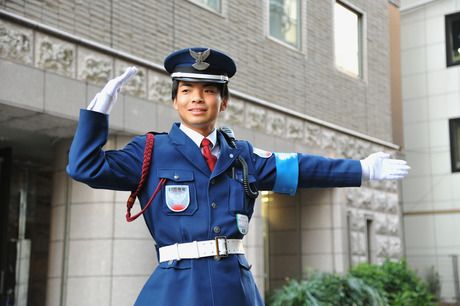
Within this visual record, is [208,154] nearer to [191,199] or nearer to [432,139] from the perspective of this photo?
[191,199]

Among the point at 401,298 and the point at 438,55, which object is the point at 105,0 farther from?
the point at 438,55

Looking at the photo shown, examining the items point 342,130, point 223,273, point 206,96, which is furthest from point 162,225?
point 342,130

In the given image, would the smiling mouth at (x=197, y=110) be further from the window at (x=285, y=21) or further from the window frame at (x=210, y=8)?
the window at (x=285, y=21)

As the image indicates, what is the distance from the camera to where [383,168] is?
3.39 metres

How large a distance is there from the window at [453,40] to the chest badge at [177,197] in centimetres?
1517

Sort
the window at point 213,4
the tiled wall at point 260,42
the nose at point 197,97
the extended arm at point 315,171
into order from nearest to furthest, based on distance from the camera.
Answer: the nose at point 197,97
the extended arm at point 315,171
the tiled wall at point 260,42
the window at point 213,4

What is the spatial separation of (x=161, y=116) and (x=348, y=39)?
18.1 feet

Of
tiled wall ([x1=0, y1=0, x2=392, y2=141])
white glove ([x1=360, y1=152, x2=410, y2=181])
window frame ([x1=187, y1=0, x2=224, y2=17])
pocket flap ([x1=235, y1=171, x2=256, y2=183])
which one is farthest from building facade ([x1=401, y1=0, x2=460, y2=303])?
pocket flap ([x1=235, y1=171, x2=256, y2=183])

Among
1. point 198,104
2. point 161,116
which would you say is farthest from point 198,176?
point 161,116

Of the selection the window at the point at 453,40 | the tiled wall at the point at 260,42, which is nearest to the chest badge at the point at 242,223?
the tiled wall at the point at 260,42

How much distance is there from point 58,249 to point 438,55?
11939 millimetres

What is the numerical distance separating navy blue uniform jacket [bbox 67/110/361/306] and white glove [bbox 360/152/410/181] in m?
0.53

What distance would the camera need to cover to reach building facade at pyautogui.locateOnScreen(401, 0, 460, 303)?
1698 cm

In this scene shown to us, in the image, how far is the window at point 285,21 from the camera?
439 inches
